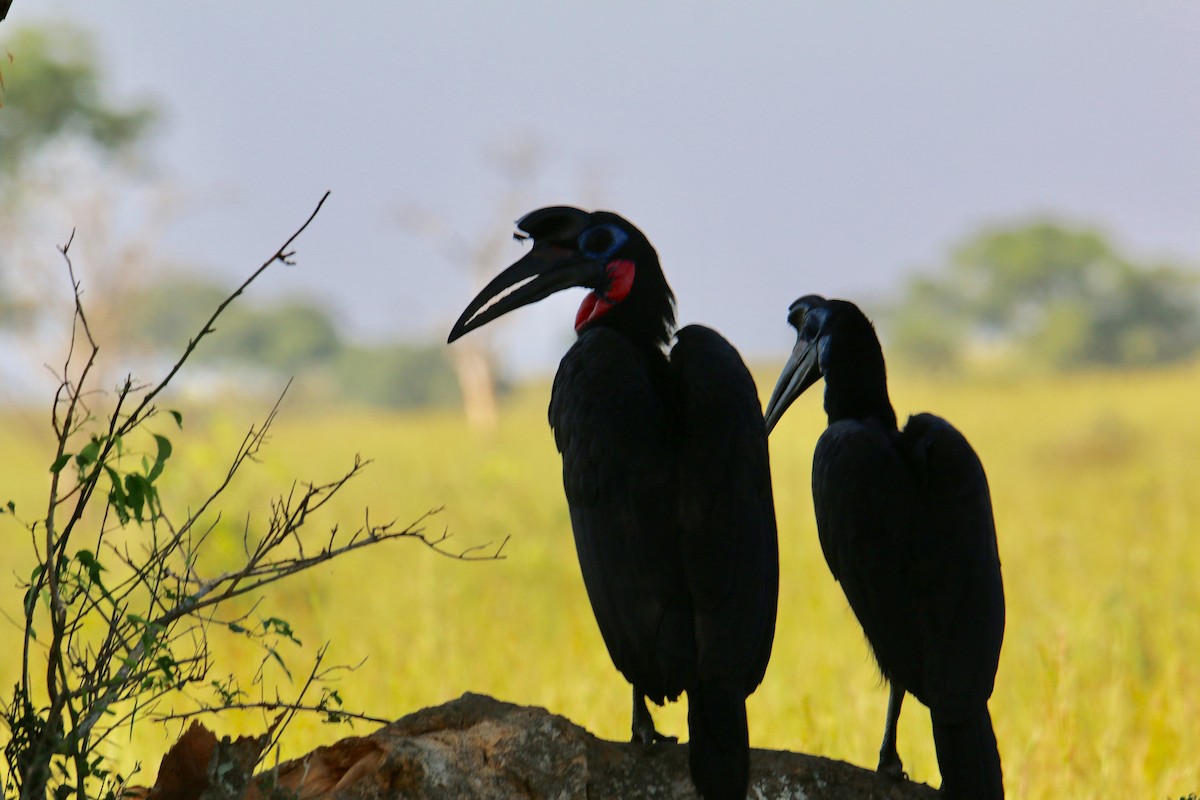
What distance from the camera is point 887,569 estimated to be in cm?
350

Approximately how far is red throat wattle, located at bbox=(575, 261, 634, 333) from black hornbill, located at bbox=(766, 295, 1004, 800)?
0.80 metres

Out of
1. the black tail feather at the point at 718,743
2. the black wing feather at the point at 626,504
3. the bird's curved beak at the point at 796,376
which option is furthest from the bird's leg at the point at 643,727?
the bird's curved beak at the point at 796,376

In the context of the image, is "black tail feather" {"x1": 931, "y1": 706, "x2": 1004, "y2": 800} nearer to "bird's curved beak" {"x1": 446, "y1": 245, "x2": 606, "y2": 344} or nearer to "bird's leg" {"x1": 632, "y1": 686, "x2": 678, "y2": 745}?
"bird's leg" {"x1": 632, "y1": 686, "x2": 678, "y2": 745}

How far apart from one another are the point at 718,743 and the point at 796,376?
136cm

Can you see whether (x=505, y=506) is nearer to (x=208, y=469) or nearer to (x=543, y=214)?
(x=208, y=469)

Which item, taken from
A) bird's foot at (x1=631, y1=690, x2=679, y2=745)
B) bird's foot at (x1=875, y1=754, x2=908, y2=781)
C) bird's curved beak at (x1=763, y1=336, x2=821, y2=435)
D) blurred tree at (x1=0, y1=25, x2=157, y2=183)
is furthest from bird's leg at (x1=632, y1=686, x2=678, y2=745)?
blurred tree at (x1=0, y1=25, x2=157, y2=183)

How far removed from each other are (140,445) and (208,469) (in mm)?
2302

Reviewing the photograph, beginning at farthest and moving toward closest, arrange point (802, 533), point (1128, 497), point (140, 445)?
point (1128, 497) < point (140, 445) < point (802, 533)

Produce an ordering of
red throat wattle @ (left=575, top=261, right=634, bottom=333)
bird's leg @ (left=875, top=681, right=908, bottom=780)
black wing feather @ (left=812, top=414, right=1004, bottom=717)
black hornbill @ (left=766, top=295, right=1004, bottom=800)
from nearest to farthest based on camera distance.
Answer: black hornbill @ (left=766, top=295, right=1004, bottom=800), black wing feather @ (left=812, top=414, right=1004, bottom=717), bird's leg @ (left=875, top=681, right=908, bottom=780), red throat wattle @ (left=575, top=261, right=634, bottom=333)

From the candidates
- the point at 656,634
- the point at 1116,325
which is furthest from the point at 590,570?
the point at 1116,325

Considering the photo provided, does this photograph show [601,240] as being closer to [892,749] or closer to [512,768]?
[512,768]

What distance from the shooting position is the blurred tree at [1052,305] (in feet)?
164

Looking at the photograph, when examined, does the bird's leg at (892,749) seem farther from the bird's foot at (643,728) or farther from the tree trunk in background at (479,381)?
the tree trunk in background at (479,381)

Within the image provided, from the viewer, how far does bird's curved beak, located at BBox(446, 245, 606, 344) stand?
386 cm
